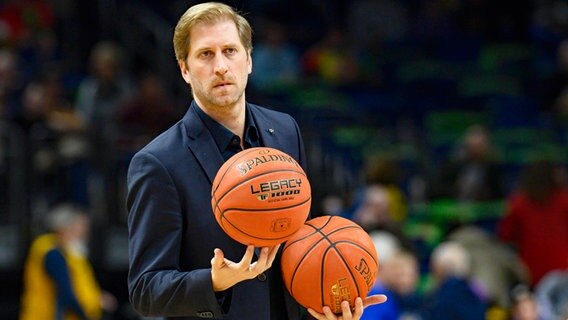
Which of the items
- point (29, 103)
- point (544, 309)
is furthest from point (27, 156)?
point (544, 309)

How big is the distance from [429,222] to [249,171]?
26.0ft

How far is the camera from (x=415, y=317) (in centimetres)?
841

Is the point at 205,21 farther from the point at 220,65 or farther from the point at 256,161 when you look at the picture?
the point at 256,161

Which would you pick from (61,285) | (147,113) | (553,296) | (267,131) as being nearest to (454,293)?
(553,296)

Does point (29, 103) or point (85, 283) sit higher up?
point (29, 103)

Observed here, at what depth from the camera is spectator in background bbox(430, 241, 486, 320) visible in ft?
27.1

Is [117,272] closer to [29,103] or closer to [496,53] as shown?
[29,103]

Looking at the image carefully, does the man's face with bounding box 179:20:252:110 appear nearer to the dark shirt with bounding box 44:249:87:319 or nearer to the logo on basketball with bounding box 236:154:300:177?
the logo on basketball with bounding box 236:154:300:177

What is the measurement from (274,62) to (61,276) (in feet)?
18.6

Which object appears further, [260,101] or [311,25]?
[311,25]

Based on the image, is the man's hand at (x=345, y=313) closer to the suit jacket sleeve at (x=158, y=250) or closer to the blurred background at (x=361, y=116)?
the suit jacket sleeve at (x=158, y=250)

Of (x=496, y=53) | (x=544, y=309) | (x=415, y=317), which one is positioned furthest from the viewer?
(x=496, y=53)

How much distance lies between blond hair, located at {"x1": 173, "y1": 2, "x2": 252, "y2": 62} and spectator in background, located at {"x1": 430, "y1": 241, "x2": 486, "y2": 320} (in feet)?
15.9

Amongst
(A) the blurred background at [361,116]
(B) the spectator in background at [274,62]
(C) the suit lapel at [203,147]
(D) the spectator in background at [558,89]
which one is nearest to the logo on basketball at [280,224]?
(C) the suit lapel at [203,147]
